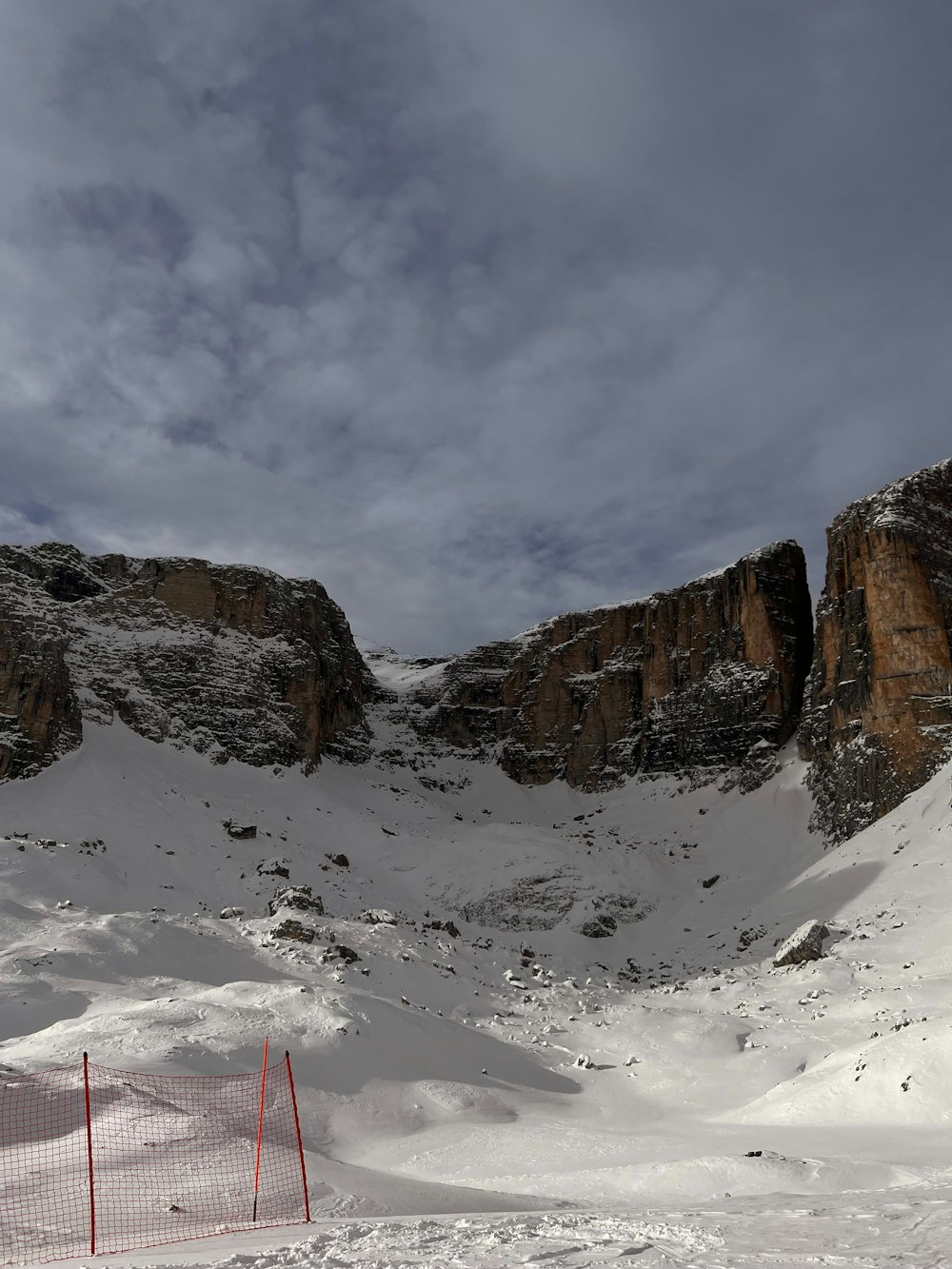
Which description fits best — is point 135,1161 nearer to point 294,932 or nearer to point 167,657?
point 294,932

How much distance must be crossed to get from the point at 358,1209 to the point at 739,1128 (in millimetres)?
7383

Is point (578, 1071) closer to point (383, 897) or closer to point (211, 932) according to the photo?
point (211, 932)

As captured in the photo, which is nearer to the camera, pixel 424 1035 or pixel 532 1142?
pixel 532 1142

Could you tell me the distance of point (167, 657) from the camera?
2004 inches

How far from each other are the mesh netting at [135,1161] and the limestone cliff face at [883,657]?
32636mm

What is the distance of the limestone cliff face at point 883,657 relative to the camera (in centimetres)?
3678

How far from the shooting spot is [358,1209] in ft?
24.8

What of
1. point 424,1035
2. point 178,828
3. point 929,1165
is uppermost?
point 178,828

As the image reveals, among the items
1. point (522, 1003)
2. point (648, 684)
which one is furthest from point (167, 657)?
point (522, 1003)

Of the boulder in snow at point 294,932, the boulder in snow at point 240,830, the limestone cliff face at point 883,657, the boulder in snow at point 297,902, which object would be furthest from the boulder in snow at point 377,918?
the limestone cliff face at point 883,657

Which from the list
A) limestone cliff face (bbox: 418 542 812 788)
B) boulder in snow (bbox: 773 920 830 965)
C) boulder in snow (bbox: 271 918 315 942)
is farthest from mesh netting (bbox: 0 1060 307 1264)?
limestone cliff face (bbox: 418 542 812 788)

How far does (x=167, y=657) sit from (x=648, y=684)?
32.4 metres

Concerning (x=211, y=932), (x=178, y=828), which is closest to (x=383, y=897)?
(x=178, y=828)

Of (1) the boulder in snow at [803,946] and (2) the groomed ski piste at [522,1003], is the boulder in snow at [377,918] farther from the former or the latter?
(1) the boulder in snow at [803,946]
